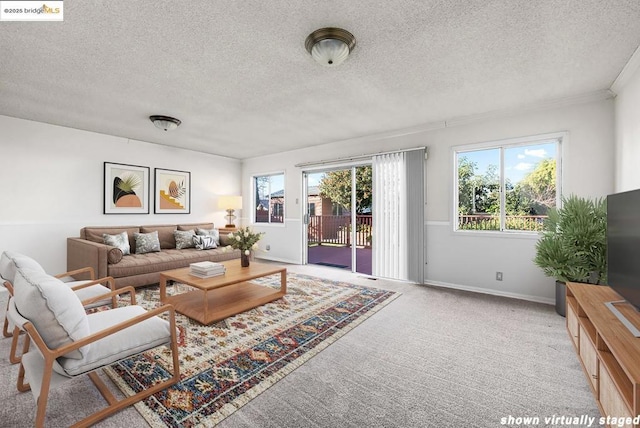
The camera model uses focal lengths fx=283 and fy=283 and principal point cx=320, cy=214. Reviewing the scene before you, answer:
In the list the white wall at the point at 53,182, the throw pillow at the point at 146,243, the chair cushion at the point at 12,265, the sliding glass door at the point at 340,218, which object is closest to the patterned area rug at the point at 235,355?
the chair cushion at the point at 12,265

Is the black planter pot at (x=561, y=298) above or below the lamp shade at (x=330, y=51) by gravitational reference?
below

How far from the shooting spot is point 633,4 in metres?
1.76

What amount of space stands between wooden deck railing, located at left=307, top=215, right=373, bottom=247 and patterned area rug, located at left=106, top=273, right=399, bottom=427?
1.80 meters

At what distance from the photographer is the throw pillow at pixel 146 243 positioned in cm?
452

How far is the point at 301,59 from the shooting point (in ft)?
7.96

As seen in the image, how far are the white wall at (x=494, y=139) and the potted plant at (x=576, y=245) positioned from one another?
53cm

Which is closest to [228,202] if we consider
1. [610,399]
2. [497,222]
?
[497,222]

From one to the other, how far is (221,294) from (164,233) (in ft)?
7.93

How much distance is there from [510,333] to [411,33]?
2711mm

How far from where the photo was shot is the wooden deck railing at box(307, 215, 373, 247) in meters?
5.27

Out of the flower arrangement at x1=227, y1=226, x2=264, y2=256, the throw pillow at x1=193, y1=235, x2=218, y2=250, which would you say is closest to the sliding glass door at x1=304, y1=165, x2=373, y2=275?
the throw pillow at x1=193, y1=235, x2=218, y2=250

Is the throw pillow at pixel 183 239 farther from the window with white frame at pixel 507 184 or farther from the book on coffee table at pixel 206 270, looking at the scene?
the window with white frame at pixel 507 184

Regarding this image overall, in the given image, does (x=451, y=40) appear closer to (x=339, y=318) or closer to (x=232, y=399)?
(x=339, y=318)

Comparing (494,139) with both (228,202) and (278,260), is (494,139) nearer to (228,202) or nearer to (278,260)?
(278,260)
